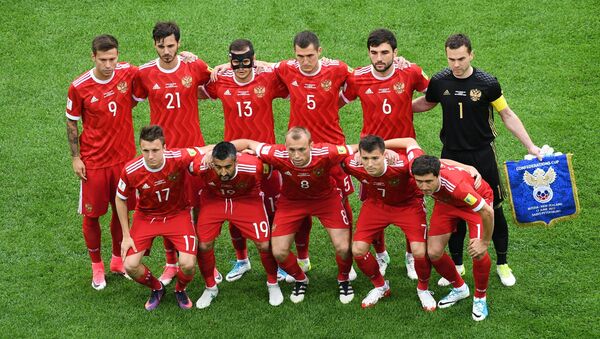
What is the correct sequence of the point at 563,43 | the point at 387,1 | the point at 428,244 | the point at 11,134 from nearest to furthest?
the point at 428,244
the point at 11,134
the point at 563,43
the point at 387,1

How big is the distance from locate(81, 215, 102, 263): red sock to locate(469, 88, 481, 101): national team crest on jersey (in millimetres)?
4072

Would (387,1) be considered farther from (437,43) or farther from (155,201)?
(155,201)

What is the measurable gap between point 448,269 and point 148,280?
2.95 meters

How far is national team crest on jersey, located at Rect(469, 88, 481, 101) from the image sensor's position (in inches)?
366

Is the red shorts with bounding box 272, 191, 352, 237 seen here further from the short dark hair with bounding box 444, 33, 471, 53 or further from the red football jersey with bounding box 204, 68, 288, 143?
the short dark hair with bounding box 444, 33, 471, 53

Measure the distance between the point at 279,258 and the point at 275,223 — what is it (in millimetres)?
363

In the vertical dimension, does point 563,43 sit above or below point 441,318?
above

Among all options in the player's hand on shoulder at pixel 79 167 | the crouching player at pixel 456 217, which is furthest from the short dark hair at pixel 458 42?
the player's hand on shoulder at pixel 79 167

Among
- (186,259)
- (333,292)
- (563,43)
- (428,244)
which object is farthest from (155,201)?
(563,43)

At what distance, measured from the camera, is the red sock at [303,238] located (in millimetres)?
10131

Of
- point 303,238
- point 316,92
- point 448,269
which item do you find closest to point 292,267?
point 303,238

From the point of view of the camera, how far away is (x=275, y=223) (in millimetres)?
9703

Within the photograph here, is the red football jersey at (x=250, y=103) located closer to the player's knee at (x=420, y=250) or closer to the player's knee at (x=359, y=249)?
the player's knee at (x=359, y=249)

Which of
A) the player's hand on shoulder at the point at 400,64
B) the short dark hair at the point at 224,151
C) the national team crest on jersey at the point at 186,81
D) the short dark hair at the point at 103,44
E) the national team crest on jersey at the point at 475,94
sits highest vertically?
the short dark hair at the point at 103,44
